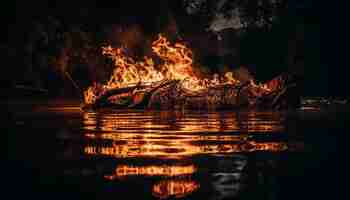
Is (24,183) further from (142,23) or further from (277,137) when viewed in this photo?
(142,23)

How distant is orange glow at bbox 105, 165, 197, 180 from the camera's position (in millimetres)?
4629

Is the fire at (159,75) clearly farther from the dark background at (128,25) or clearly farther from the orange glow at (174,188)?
the orange glow at (174,188)

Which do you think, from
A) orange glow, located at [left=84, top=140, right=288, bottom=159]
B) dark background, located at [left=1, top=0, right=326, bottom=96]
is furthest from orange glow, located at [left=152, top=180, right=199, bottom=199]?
dark background, located at [left=1, top=0, right=326, bottom=96]

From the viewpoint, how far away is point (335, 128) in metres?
9.25

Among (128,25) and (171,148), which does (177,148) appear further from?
(128,25)

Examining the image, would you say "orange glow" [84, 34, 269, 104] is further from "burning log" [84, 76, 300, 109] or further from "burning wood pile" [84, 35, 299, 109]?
"burning log" [84, 76, 300, 109]

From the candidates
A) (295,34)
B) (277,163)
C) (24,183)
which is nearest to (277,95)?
(277,163)

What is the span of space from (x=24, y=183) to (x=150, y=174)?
37.5 inches

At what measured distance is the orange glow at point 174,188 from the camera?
3779 millimetres

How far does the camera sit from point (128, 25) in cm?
2514

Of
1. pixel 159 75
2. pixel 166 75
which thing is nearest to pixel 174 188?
pixel 159 75

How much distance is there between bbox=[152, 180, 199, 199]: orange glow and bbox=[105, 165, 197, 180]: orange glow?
1.15ft

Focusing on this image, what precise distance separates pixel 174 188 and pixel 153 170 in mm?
867

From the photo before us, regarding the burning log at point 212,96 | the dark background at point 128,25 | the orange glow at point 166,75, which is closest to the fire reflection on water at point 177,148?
the burning log at point 212,96
